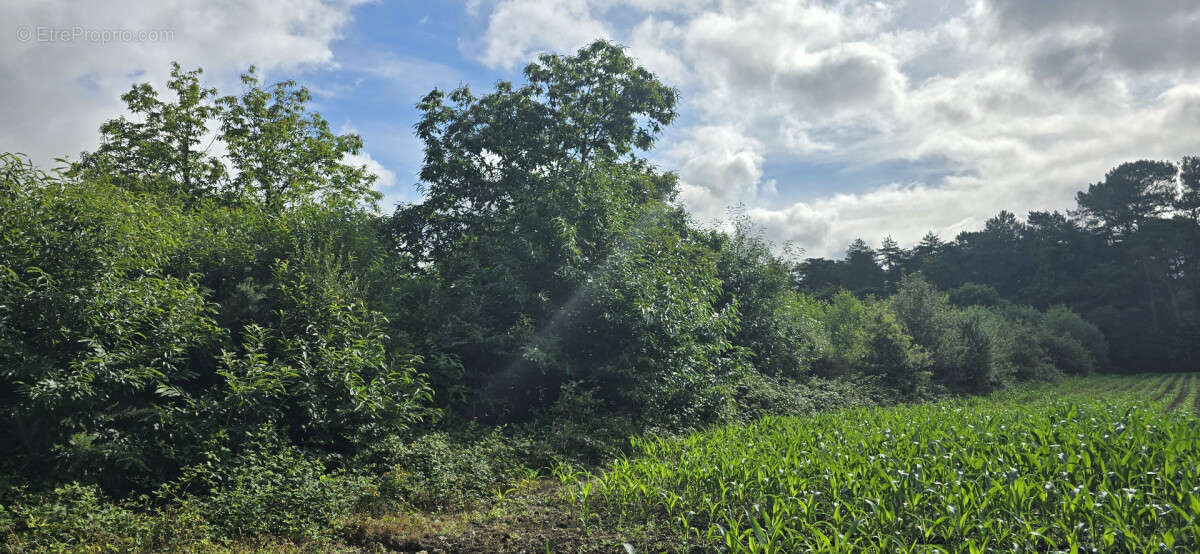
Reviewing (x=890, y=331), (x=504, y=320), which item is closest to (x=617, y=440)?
(x=504, y=320)

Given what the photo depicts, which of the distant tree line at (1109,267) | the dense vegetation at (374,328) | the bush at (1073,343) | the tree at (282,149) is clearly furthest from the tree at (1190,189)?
the tree at (282,149)

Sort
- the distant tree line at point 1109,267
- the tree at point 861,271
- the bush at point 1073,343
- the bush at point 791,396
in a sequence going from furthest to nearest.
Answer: the tree at point 861,271 < the distant tree line at point 1109,267 < the bush at point 1073,343 < the bush at point 791,396

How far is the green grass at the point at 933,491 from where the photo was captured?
422 centimetres

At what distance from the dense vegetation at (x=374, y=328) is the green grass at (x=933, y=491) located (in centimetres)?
283

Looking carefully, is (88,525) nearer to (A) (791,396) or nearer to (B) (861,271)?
(A) (791,396)

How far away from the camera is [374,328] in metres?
9.16

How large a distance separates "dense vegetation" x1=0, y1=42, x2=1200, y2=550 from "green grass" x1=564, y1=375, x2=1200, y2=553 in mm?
2826

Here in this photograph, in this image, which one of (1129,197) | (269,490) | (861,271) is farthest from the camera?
(861,271)

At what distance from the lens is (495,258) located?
11.8 meters

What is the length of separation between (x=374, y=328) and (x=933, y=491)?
25.8 feet

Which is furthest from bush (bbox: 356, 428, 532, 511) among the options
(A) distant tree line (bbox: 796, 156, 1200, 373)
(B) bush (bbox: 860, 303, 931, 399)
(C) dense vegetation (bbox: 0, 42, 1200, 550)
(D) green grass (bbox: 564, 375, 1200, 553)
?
(A) distant tree line (bbox: 796, 156, 1200, 373)

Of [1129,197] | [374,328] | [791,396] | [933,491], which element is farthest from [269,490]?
[1129,197]

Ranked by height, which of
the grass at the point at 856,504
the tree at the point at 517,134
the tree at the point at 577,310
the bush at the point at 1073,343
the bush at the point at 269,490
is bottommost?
the bush at the point at 1073,343

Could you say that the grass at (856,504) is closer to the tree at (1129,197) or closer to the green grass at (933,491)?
the green grass at (933,491)
